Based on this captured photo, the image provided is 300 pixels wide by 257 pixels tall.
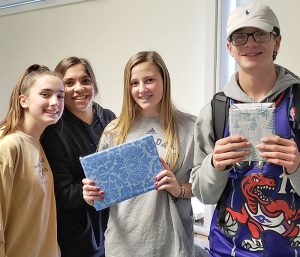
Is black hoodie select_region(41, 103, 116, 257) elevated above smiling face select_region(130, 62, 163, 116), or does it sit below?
below

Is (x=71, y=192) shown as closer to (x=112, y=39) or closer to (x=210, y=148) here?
(x=210, y=148)

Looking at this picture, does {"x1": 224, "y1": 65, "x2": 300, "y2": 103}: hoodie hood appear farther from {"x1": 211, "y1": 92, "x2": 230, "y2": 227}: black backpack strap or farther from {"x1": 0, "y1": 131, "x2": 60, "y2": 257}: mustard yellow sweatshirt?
{"x1": 0, "y1": 131, "x2": 60, "y2": 257}: mustard yellow sweatshirt

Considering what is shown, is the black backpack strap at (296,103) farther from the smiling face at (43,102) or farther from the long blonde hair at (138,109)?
the smiling face at (43,102)

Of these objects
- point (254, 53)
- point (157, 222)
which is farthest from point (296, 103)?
point (157, 222)

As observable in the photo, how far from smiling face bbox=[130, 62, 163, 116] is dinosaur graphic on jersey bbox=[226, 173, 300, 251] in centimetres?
51

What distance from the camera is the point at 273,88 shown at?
97cm

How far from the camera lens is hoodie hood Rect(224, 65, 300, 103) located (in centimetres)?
96

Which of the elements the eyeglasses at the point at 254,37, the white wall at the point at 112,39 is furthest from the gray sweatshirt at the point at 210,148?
the white wall at the point at 112,39

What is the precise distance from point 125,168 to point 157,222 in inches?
9.1

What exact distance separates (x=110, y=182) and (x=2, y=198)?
42 centimetres

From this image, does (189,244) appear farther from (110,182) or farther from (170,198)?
(110,182)

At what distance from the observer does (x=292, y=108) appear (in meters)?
0.92

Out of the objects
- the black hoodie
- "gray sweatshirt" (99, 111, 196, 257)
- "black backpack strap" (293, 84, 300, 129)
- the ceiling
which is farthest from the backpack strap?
the ceiling

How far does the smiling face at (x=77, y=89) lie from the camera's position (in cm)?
154
